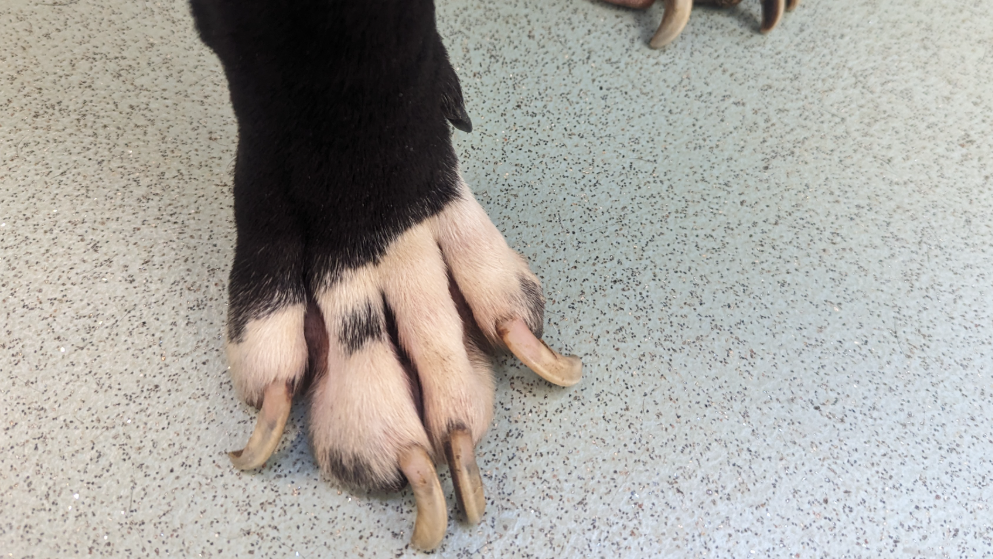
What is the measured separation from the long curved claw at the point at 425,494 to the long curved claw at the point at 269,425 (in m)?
0.11

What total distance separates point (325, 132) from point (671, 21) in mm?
654

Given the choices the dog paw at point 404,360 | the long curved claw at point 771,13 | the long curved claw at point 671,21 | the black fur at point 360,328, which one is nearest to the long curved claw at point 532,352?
the dog paw at point 404,360

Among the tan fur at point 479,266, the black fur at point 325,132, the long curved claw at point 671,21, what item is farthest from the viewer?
the long curved claw at point 671,21

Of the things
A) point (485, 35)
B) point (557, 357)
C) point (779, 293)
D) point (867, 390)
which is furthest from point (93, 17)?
point (867, 390)

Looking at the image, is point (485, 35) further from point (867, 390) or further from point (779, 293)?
point (867, 390)

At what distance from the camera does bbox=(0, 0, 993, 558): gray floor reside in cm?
52

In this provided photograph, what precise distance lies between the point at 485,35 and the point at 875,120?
60 cm

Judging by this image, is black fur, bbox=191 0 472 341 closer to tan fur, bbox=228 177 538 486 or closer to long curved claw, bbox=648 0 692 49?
tan fur, bbox=228 177 538 486

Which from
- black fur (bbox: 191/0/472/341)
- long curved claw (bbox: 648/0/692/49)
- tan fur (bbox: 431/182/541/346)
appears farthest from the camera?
long curved claw (bbox: 648/0/692/49)

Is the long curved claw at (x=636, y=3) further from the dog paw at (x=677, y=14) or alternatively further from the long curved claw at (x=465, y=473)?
the long curved claw at (x=465, y=473)

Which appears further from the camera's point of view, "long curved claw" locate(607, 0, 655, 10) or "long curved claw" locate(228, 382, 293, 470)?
"long curved claw" locate(607, 0, 655, 10)

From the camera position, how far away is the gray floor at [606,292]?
1.70 feet

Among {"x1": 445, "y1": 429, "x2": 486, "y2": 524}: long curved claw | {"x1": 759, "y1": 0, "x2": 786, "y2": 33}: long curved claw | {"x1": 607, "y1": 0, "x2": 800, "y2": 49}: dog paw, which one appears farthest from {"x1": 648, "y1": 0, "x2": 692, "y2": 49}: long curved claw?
{"x1": 445, "y1": 429, "x2": 486, "y2": 524}: long curved claw

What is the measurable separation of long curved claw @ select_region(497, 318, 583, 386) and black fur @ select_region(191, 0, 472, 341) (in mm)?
130
